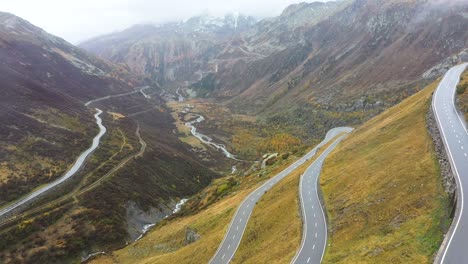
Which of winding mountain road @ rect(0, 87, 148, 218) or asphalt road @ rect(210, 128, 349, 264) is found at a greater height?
winding mountain road @ rect(0, 87, 148, 218)

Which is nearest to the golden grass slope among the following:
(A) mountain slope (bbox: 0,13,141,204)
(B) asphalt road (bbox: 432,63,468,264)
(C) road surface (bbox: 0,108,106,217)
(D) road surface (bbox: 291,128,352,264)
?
(D) road surface (bbox: 291,128,352,264)

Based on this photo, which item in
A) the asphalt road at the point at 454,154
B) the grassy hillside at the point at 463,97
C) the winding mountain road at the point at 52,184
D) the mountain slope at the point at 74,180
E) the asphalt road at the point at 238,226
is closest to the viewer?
the asphalt road at the point at 454,154

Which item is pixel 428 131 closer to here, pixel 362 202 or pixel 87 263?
pixel 362 202

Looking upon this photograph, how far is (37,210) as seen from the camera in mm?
99188

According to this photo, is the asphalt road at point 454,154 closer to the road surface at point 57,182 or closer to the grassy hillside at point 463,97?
the grassy hillside at point 463,97

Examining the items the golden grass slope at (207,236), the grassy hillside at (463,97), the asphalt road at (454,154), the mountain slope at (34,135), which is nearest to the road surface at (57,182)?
the mountain slope at (34,135)

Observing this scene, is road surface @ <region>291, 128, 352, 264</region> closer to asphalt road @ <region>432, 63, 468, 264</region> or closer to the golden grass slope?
the golden grass slope

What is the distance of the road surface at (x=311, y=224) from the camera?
159ft

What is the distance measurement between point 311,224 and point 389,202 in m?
12.1

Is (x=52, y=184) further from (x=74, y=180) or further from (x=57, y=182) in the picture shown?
(x=74, y=180)

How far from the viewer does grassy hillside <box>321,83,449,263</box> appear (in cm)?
4131

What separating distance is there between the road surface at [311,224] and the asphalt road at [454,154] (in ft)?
48.4

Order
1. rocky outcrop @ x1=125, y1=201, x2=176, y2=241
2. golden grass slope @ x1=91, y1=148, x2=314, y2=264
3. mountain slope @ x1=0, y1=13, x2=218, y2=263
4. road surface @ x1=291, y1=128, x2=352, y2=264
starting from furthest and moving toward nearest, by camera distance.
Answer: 1. rocky outcrop @ x1=125, y1=201, x2=176, y2=241
2. mountain slope @ x1=0, y1=13, x2=218, y2=263
3. golden grass slope @ x1=91, y1=148, x2=314, y2=264
4. road surface @ x1=291, y1=128, x2=352, y2=264

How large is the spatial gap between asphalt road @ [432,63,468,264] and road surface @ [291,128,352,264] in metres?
14.7
